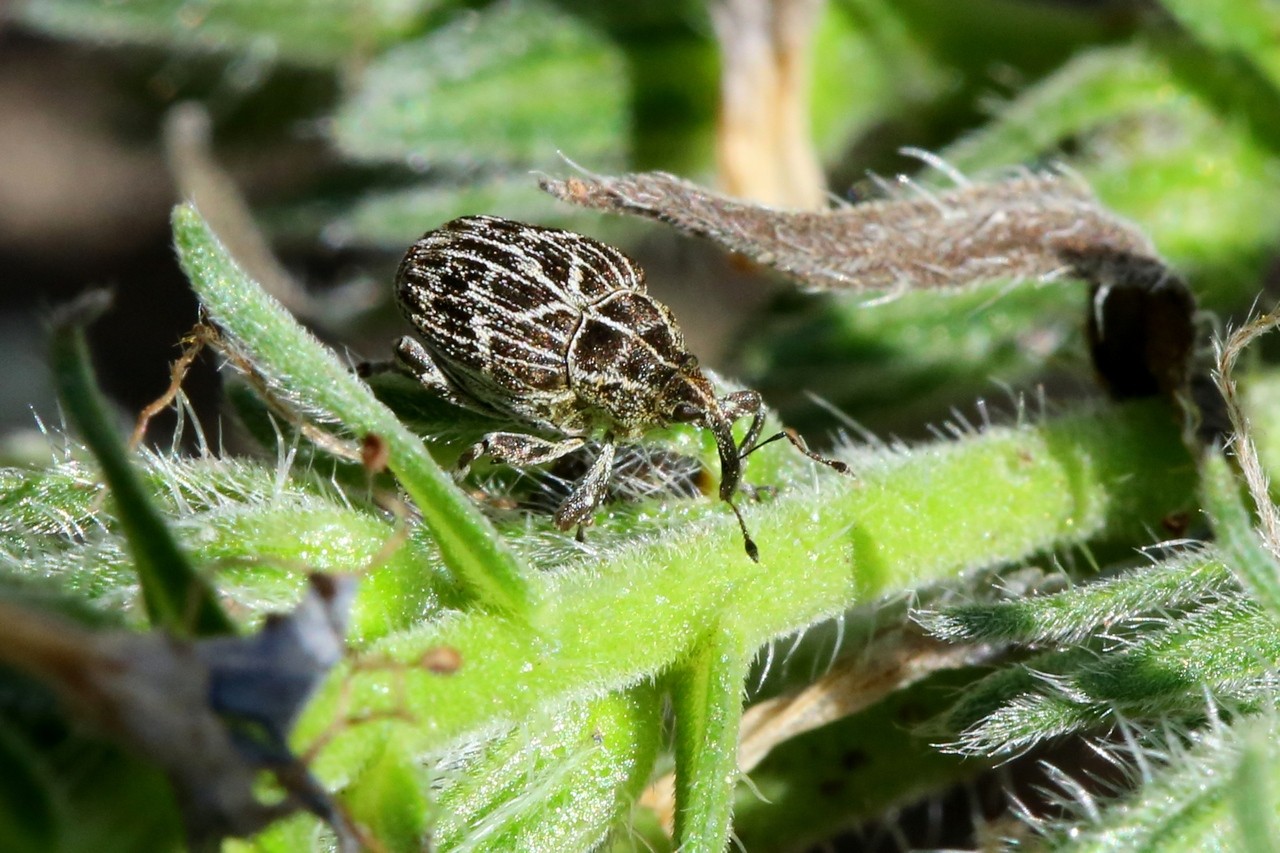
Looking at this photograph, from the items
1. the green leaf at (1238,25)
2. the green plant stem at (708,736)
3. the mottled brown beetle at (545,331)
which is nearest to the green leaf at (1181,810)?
the green plant stem at (708,736)

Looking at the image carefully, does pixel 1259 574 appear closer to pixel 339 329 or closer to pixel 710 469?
pixel 710 469

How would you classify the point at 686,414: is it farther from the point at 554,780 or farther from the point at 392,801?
the point at 392,801

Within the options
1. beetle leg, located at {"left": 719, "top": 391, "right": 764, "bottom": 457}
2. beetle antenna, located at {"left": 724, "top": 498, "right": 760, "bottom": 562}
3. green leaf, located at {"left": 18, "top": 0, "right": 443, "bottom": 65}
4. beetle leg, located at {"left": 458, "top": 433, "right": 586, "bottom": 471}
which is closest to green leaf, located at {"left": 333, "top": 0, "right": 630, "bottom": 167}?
green leaf, located at {"left": 18, "top": 0, "right": 443, "bottom": 65}

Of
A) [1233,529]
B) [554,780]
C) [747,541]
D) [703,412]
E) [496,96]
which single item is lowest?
[1233,529]

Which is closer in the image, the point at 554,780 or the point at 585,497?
the point at 554,780

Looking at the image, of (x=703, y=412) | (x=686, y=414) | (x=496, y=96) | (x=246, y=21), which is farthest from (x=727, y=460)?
(x=246, y=21)

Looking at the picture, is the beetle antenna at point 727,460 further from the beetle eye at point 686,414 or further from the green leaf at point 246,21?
the green leaf at point 246,21

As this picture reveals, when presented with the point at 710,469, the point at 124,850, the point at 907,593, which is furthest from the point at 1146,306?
the point at 124,850
